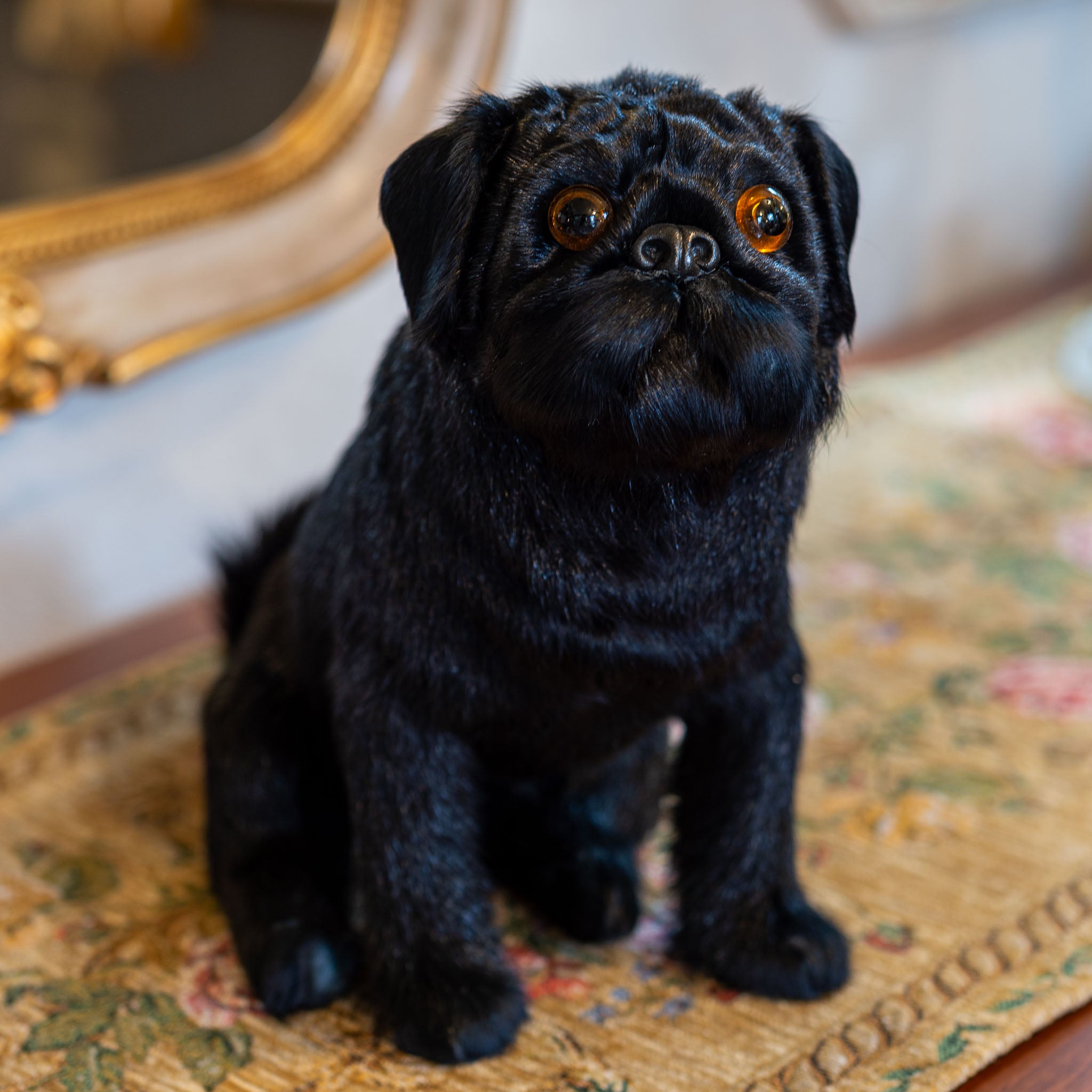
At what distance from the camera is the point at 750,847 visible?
80 centimetres

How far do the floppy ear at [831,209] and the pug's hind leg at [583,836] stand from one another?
0.29 meters

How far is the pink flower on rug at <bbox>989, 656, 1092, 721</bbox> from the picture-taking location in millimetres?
1102

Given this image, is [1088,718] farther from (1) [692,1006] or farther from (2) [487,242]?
(2) [487,242]

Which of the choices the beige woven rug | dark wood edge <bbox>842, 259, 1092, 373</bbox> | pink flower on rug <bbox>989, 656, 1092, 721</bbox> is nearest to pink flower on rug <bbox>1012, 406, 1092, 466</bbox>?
the beige woven rug

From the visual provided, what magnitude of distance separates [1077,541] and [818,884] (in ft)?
2.08

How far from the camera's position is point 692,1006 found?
31.5 inches

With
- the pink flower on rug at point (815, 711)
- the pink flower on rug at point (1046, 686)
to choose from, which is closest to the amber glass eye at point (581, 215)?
the pink flower on rug at point (815, 711)

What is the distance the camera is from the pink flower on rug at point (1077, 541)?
1347mm

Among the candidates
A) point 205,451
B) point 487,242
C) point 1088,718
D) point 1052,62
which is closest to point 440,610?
point 487,242

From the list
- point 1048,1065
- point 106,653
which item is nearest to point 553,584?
point 1048,1065

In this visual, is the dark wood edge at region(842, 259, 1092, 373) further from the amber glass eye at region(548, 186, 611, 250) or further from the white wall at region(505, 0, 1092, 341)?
the amber glass eye at region(548, 186, 611, 250)

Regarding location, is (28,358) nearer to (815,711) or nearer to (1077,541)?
(815,711)

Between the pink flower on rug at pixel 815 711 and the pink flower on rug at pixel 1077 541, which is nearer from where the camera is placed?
the pink flower on rug at pixel 815 711

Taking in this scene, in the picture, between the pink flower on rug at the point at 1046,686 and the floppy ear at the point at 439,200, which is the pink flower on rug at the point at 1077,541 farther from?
the floppy ear at the point at 439,200
